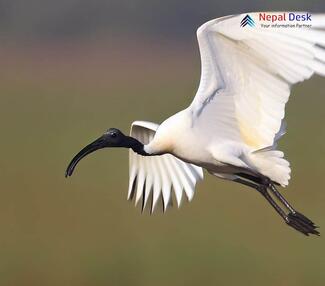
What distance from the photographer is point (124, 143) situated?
416cm

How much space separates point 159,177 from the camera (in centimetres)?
461

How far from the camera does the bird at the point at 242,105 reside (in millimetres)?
3816

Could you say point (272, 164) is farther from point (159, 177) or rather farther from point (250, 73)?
point (159, 177)

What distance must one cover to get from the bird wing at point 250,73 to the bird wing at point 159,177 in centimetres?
50

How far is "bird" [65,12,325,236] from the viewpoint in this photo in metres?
3.82

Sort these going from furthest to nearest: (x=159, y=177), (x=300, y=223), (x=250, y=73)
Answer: (x=159, y=177)
(x=300, y=223)
(x=250, y=73)

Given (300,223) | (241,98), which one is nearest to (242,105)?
(241,98)

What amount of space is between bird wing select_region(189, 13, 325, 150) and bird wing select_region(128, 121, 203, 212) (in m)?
0.50

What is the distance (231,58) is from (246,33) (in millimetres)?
118

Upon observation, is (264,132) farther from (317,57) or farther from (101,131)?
(101,131)

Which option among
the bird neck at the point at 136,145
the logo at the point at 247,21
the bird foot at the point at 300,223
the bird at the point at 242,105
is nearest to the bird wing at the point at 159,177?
the bird at the point at 242,105

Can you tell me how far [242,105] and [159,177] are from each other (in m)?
0.67

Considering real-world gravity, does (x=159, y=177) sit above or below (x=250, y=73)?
below

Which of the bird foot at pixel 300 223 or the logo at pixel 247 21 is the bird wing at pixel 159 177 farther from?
the logo at pixel 247 21
